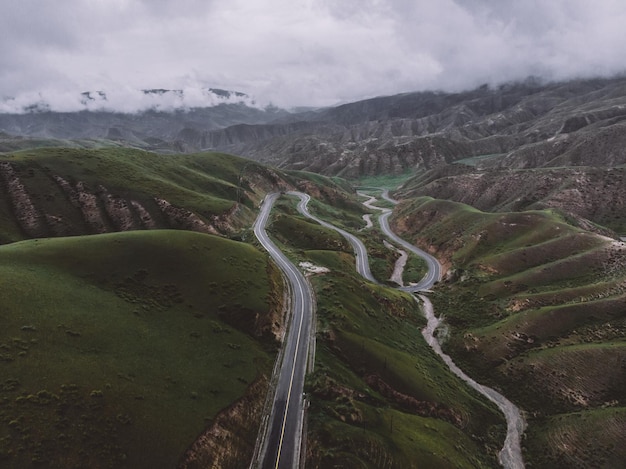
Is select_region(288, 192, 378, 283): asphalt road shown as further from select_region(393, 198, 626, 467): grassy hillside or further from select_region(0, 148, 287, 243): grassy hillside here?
select_region(0, 148, 287, 243): grassy hillside

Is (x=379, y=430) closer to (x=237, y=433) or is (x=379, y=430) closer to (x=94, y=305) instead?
(x=237, y=433)

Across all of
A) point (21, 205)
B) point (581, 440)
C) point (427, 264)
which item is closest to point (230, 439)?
point (581, 440)

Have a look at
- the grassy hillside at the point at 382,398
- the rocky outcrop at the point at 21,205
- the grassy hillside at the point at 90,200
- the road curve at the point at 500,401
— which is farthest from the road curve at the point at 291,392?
the rocky outcrop at the point at 21,205

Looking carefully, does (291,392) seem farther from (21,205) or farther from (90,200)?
(21,205)

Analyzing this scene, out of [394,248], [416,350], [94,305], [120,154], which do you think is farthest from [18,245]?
Answer: [394,248]

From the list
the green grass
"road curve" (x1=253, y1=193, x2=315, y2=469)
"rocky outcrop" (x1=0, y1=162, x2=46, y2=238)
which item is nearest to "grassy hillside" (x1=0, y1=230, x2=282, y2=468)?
"road curve" (x1=253, y1=193, x2=315, y2=469)
